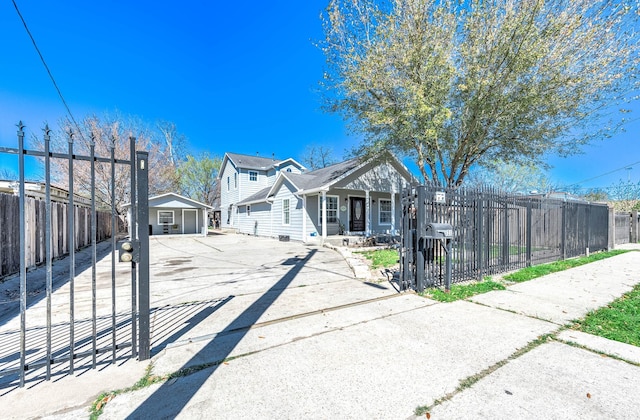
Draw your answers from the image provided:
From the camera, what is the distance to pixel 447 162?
11.5 m

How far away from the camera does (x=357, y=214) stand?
15.8 meters

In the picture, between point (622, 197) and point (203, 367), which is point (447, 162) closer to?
point (203, 367)

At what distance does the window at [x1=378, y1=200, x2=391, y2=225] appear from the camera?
16594mm

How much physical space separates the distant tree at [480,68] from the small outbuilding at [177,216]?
14.7 m

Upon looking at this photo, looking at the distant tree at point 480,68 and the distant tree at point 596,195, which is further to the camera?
the distant tree at point 596,195

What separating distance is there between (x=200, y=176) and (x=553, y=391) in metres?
36.0

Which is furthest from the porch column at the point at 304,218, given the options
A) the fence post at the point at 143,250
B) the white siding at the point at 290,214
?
the fence post at the point at 143,250

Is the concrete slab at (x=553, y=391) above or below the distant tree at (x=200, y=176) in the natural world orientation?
below

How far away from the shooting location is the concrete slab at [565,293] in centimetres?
422

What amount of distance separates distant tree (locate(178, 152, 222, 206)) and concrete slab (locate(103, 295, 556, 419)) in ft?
110

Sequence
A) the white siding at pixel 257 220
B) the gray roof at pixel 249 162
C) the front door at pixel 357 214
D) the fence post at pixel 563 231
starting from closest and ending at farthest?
the fence post at pixel 563 231 < the front door at pixel 357 214 < the white siding at pixel 257 220 < the gray roof at pixel 249 162

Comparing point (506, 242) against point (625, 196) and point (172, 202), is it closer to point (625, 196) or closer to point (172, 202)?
point (172, 202)

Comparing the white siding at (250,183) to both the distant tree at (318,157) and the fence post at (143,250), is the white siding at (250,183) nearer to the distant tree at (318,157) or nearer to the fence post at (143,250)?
the distant tree at (318,157)

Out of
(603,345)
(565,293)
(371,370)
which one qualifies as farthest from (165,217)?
(603,345)
